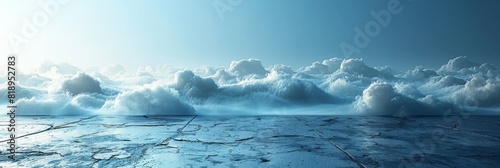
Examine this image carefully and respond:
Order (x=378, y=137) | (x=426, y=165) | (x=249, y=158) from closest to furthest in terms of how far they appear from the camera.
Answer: (x=426, y=165)
(x=249, y=158)
(x=378, y=137)

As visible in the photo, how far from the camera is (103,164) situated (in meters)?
3.67

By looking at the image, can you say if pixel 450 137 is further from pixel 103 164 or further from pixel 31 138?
pixel 31 138

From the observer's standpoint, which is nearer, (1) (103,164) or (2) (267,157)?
(1) (103,164)

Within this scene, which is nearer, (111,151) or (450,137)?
(111,151)

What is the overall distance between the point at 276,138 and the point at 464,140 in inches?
134

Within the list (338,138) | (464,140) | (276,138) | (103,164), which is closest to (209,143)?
(276,138)

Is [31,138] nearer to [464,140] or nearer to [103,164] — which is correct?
[103,164]

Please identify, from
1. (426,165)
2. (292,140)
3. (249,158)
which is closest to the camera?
(426,165)

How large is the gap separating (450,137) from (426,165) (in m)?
2.98

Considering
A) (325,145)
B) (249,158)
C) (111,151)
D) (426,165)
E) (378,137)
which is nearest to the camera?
(426,165)

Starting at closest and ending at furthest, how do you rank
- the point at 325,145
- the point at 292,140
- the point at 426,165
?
the point at 426,165 → the point at 325,145 → the point at 292,140

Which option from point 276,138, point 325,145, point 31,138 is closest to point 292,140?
point 276,138

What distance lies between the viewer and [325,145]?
195 inches

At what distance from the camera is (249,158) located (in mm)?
3996
